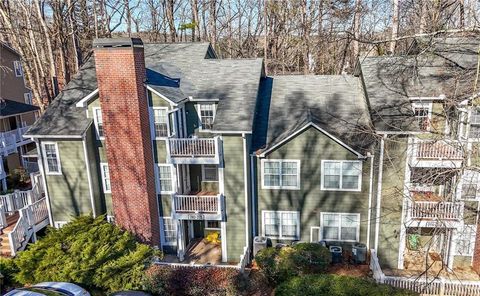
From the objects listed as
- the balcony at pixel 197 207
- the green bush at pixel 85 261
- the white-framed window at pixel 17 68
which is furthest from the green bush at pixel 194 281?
the white-framed window at pixel 17 68

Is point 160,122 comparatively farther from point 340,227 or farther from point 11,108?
point 11,108

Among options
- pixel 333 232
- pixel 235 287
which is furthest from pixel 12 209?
pixel 333 232

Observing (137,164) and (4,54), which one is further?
(4,54)

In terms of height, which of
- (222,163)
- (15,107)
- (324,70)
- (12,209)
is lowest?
(12,209)

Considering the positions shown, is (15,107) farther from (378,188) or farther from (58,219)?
(378,188)

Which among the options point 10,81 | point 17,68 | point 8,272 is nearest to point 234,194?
point 8,272

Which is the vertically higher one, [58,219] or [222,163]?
[222,163]

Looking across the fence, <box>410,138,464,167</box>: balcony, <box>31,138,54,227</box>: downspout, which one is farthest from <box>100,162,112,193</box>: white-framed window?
<box>410,138,464,167</box>: balcony
